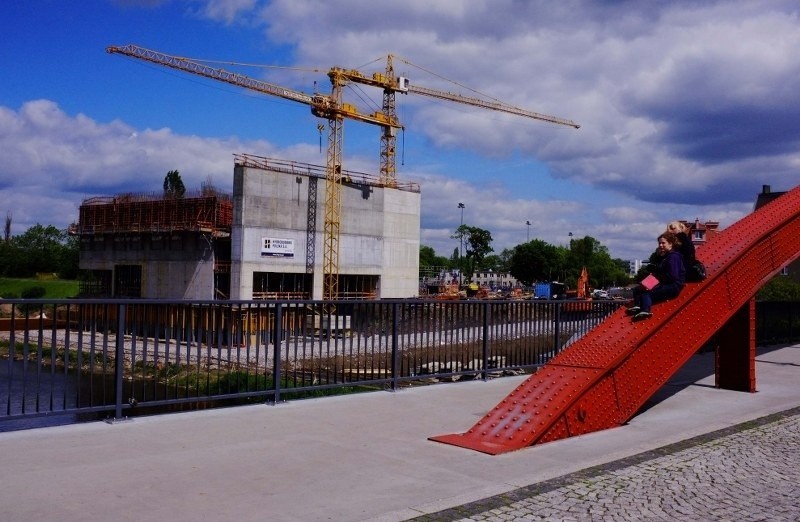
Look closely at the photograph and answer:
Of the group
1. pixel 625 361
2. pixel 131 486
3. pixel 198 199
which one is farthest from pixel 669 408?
pixel 198 199

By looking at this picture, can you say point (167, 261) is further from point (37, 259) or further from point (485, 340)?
point (37, 259)

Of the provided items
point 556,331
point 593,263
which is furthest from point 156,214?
point 593,263

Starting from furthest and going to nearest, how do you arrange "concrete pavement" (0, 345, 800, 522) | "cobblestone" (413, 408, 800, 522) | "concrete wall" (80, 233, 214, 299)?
"concrete wall" (80, 233, 214, 299) → "cobblestone" (413, 408, 800, 522) → "concrete pavement" (0, 345, 800, 522)

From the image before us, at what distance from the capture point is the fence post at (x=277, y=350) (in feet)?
29.9

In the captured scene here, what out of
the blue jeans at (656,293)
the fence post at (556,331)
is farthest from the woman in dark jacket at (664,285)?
the fence post at (556,331)

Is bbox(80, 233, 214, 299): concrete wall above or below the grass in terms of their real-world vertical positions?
above

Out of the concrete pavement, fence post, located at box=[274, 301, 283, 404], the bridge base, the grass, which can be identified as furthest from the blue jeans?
the grass

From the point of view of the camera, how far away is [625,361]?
333 inches

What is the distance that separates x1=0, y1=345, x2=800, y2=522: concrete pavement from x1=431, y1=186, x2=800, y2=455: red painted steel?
244mm

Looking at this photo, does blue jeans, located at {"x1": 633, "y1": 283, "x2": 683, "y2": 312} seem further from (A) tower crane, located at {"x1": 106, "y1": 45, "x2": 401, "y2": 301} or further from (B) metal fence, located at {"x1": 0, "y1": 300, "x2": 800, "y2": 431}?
(A) tower crane, located at {"x1": 106, "y1": 45, "x2": 401, "y2": 301}

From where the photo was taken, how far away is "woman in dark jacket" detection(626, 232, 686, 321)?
364 inches

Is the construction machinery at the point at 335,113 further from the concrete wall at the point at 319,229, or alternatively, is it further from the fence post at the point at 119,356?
the fence post at the point at 119,356

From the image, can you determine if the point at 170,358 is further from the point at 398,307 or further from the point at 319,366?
the point at 398,307

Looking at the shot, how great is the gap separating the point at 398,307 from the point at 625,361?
11.3 feet
